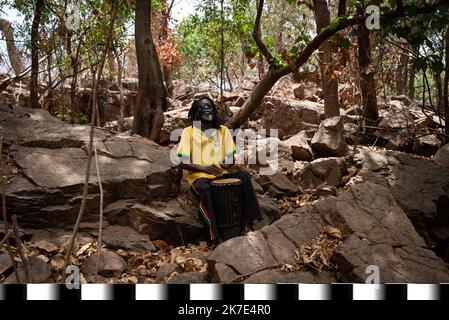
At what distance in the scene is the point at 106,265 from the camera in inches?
137

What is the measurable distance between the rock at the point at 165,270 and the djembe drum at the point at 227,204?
852 millimetres

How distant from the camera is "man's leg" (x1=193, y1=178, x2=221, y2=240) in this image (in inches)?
161

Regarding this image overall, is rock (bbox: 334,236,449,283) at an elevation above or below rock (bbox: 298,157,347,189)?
below

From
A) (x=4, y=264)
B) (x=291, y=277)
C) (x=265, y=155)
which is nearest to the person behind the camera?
(x=291, y=277)

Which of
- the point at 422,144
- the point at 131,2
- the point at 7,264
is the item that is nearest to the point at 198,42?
the point at 131,2

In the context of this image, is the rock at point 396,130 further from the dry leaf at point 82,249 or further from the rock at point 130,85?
the rock at point 130,85

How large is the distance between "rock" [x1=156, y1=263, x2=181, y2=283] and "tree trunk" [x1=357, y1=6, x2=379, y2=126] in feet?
17.2

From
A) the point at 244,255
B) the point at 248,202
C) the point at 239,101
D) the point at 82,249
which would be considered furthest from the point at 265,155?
the point at 239,101

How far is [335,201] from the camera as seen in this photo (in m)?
3.70

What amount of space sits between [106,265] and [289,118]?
6.88m

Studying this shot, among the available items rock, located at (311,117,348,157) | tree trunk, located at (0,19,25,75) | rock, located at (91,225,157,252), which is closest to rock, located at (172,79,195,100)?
tree trunk, located at (0,19,25,75)

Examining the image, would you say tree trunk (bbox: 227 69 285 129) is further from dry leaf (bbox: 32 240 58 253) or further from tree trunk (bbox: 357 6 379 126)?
dry leaf (bbox: 32 240 58 253)

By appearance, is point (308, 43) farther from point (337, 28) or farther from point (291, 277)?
point (291, 277)

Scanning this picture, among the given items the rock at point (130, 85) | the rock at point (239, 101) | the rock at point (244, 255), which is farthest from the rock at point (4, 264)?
the rock at point (130, 85)
